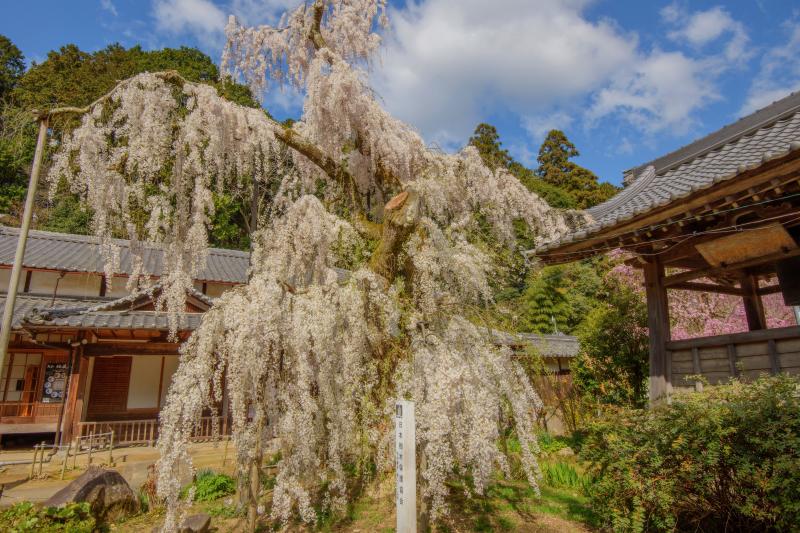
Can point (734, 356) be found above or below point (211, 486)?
above

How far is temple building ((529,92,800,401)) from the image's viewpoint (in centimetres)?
480

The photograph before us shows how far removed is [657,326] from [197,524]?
21.6 ft

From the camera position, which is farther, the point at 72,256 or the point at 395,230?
the point at 72,256

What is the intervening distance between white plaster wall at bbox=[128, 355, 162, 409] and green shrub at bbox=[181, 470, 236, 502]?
842 centimetres

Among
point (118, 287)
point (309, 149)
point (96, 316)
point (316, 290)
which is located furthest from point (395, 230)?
point (118, 287)

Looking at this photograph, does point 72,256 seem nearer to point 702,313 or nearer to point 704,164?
point 704,164

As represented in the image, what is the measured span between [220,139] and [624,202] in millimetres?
6364

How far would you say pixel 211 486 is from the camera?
24.6ft

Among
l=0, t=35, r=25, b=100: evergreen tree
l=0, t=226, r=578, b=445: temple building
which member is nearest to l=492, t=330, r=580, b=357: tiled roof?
l=0, t=226, r=578, b=445: temple building

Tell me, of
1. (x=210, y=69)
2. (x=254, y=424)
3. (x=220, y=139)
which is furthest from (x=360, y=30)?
(x=210, y=69)

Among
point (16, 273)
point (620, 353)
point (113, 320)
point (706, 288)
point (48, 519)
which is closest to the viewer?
point (48, 519)

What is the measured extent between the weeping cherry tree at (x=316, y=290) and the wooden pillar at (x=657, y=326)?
1750 millimetres

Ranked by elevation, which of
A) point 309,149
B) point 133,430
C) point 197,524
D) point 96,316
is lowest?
point 197,524

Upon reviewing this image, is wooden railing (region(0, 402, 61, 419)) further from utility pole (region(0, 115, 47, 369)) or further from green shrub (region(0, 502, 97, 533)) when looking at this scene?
green shrub (region(0, 502, 97, 533))
